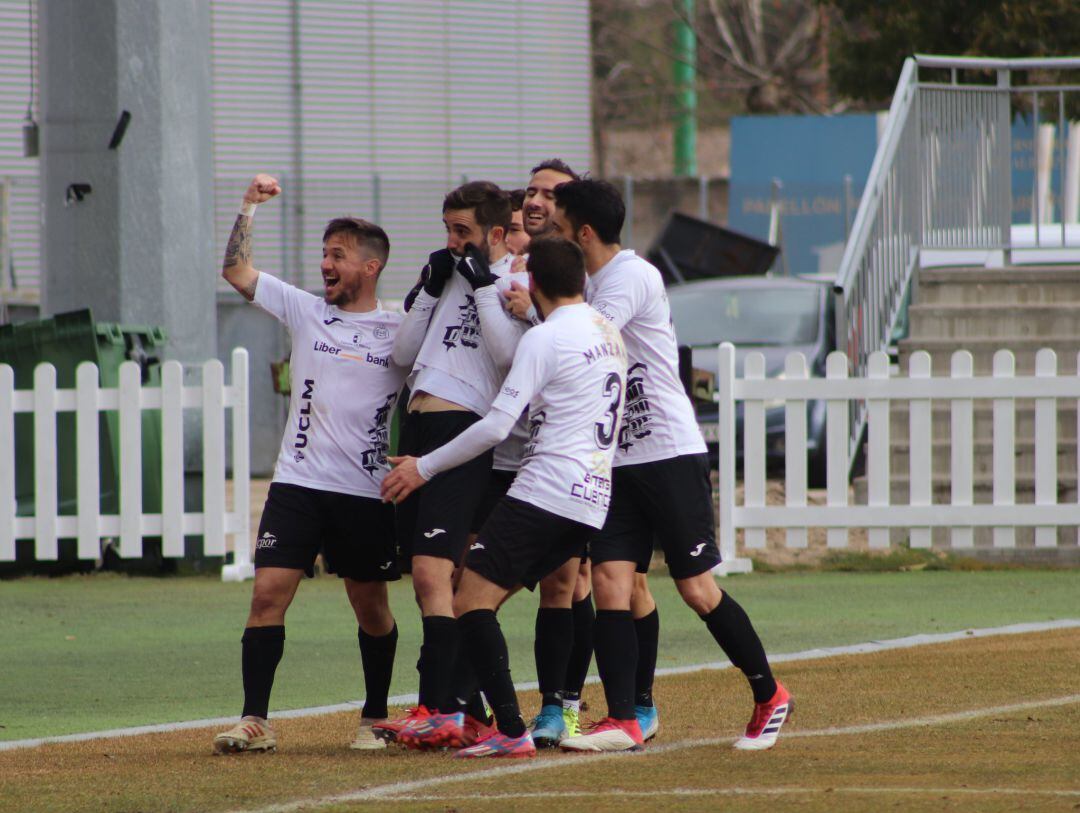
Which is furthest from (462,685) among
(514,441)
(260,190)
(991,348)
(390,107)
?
(390,107)

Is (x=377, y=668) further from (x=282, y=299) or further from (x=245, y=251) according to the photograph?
(x=245, y=251)

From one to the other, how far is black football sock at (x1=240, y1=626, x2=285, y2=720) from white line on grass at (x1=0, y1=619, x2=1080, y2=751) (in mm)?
600

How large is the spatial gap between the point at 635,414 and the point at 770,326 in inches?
397

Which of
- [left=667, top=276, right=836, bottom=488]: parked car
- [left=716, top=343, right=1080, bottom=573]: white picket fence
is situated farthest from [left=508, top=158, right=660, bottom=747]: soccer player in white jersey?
[left=667, top=276, right=836, bottom=488]: parked car

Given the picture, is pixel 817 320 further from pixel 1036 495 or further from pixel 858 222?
pixel 1036 495

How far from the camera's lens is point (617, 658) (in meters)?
6.04

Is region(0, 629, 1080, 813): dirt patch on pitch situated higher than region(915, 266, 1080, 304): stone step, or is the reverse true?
region(915, 266, 1080, 304): stone step

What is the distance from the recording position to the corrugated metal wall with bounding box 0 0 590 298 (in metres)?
24.3

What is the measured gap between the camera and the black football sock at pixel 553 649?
6.23m

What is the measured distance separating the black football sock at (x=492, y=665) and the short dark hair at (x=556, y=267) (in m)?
1.02

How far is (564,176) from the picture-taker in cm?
644

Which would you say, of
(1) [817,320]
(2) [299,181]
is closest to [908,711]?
(1) [817,320]

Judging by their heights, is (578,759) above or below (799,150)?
below

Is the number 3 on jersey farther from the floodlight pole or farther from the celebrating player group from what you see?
the floodlight pole
